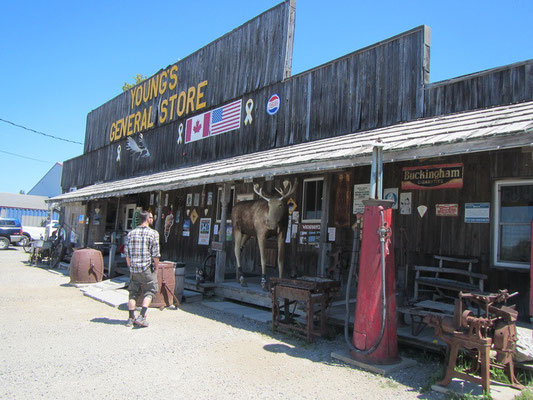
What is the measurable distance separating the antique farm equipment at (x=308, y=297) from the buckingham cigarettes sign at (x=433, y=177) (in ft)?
9.31

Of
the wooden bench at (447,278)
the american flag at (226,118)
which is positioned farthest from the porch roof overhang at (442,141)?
the american flag at (226,118)

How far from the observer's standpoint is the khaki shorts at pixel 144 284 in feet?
22.5

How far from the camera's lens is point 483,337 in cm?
410

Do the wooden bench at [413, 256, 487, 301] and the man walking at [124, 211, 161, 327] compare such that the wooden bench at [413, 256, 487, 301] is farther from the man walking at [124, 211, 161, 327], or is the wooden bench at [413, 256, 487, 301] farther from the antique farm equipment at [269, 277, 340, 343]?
the man walking at [124, 211, 161, 327]

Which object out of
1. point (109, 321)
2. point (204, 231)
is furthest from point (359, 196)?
point (204, 231)

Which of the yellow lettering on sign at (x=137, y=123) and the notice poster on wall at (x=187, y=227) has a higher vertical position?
the yellow lettering on sign at (x=137, y=123)

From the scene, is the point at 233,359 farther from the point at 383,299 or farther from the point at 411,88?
the point at 411,88

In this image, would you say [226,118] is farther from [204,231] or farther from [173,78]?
[173,78]

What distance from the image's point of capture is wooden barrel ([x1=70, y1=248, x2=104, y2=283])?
11312 millimetres

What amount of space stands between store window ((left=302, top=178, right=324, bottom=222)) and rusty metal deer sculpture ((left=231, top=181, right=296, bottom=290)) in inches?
46.7

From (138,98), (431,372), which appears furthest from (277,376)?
(138,98)

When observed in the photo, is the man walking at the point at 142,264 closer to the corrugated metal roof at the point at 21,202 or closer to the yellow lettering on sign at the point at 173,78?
the yellow lettering on sign at the point at 173,78

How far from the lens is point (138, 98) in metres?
18.8

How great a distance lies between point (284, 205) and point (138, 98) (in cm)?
1311
